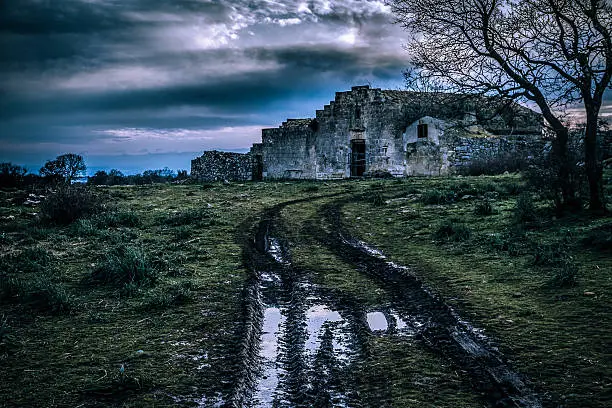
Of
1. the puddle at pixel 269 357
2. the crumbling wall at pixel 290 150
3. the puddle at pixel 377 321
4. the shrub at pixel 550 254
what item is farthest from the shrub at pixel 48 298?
the crumbling wall at pixel 290 150

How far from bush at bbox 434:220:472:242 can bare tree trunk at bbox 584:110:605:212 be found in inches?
118

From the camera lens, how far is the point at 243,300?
6.68m

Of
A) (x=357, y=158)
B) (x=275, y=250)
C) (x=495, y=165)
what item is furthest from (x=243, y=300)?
(x=357, y=158)

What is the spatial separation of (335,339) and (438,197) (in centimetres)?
1082

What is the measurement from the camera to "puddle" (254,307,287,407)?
4.19 meters

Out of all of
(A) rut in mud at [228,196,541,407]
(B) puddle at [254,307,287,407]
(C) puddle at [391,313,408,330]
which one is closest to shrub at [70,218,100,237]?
(A) rut in mud at [228,196,541,407]

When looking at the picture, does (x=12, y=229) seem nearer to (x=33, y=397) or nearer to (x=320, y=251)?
(x=320, y=251)

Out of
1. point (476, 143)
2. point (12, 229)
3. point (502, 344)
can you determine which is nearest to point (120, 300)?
point (502, 344)

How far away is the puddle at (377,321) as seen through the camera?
18.6 ft

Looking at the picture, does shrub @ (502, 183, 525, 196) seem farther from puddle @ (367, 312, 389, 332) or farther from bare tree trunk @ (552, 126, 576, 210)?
puddle @ (367, 312, 389, 332)

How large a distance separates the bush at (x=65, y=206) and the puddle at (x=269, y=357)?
989 centimetres

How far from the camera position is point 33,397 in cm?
405

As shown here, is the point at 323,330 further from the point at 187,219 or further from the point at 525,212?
the point at 187,219

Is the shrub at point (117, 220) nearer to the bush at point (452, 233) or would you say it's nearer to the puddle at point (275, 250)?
the puddle at point (275, 250)
